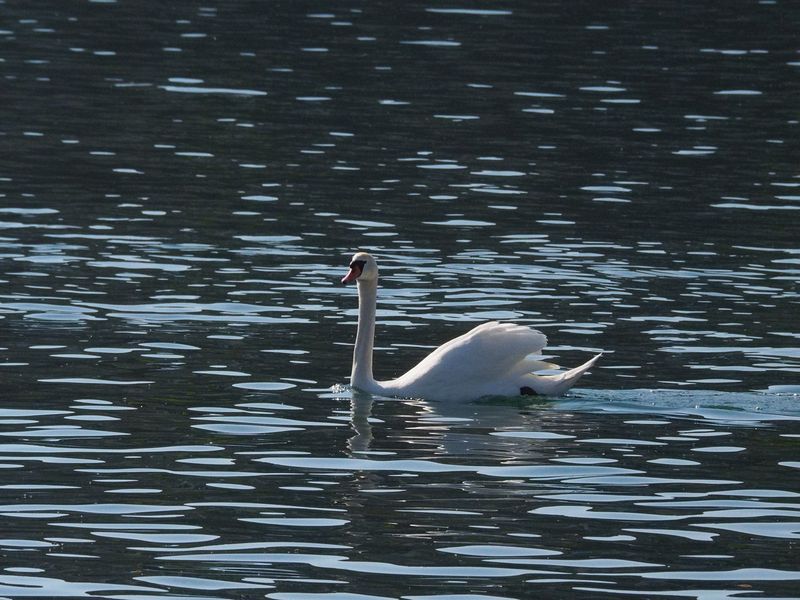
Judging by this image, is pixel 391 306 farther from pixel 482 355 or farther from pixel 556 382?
pixel 556 382

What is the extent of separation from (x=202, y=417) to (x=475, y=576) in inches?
185

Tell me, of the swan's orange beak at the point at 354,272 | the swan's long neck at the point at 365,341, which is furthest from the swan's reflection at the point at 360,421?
the swan's orange beak at the point at 354,272

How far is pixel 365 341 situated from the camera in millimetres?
17406

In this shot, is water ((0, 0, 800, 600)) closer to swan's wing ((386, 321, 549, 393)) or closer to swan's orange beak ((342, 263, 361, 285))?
swan's wing ((386, 321, 549, 393))

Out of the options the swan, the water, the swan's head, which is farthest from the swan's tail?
the swan's head

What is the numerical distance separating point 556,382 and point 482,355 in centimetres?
70

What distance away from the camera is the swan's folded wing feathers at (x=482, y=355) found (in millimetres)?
16781

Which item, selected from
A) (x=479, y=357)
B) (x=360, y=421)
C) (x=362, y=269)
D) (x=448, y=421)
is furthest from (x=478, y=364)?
(x=362, y=269)

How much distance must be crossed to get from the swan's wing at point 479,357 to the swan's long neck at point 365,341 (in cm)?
41

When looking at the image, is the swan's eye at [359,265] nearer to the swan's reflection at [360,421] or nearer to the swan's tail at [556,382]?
the swan's reflection at [360,421]

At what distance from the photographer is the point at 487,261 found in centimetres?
2212

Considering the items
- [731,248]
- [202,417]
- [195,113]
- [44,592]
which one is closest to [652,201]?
[731,248]

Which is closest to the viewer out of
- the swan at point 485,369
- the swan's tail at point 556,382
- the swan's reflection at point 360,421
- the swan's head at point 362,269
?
the swan's reflection at point 360,421

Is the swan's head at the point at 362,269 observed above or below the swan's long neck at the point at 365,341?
above
